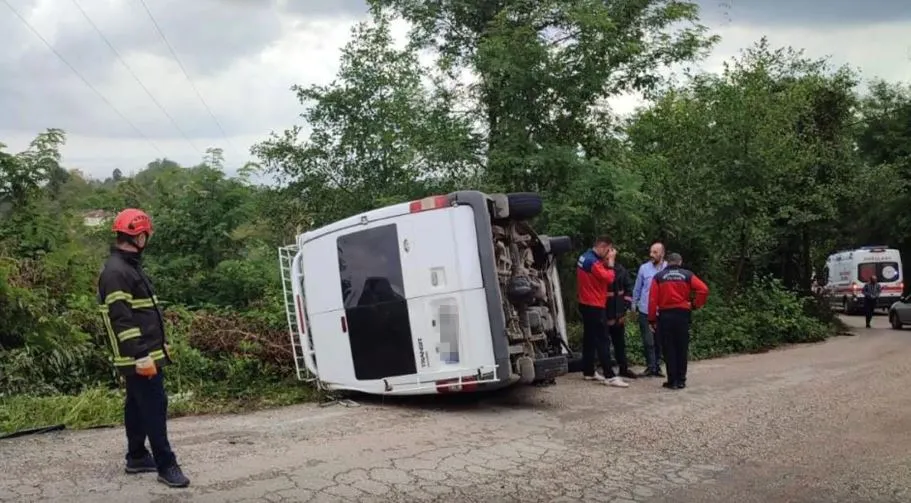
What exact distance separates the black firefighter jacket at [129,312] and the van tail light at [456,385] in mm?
2890

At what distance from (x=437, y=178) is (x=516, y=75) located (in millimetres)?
2108

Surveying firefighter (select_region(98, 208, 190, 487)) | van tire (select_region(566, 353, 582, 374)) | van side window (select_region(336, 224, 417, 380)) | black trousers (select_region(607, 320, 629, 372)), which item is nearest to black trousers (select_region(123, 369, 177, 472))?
firefighter (select_region(98, 208, 190, 487))

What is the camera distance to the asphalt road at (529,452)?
17.5 ft

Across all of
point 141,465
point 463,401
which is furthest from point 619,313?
point 141,465

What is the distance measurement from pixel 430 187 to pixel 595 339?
4.58 m

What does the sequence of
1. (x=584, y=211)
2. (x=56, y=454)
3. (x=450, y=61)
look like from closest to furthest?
(x=56, y=454), (x=584, y=211), (x=450, y=61)

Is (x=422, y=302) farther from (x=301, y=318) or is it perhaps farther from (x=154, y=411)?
(x=154, y=411)

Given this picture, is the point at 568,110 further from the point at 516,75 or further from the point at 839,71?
the point at 839,71

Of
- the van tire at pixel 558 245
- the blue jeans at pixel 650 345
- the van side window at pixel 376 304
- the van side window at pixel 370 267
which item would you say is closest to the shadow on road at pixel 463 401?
the van side window at pixel 376 304

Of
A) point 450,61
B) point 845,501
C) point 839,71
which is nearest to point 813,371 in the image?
point 845,501

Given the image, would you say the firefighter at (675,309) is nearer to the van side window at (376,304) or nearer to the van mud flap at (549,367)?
the van mud flap at (549,367)

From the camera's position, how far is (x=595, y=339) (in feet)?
32.0

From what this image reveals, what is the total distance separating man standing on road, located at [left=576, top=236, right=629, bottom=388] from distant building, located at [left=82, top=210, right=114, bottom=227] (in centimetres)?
879

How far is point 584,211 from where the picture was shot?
12.4 m
